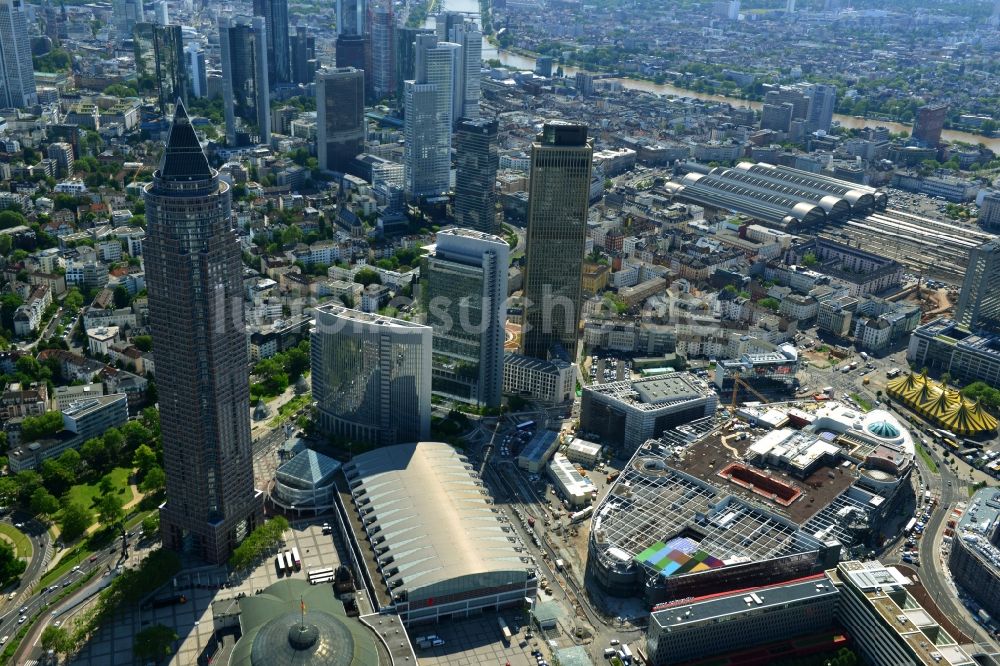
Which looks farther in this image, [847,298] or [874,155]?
[874,155]

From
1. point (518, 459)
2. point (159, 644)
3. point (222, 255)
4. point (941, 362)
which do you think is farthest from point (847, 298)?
point (159, 644)

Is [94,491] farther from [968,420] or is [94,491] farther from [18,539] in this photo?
[968,420]

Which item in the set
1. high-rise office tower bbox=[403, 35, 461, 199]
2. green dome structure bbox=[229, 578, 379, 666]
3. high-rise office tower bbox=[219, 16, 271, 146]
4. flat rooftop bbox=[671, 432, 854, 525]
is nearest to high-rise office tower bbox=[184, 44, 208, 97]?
high-rise office tower bbox=[219, 16, 271, 146]

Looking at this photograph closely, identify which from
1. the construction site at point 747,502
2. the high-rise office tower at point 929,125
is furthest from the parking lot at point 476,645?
the high-rise office tower at point 929,125

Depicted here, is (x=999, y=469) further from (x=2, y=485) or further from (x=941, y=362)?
(x=2, y=485)

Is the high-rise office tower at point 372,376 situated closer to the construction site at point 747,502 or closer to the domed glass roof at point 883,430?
the construction site at point 747,502

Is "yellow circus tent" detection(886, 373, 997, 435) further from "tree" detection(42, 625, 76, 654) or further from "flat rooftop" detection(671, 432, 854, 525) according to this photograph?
"tree" detection(42, 625, 76, 654)
